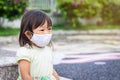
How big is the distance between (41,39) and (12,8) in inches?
391

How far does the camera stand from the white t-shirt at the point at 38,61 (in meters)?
4.02

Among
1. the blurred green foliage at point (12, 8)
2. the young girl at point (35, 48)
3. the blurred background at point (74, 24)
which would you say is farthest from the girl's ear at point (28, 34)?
the blurred green foliage at point (12, 8)

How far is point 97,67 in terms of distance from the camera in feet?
22.8

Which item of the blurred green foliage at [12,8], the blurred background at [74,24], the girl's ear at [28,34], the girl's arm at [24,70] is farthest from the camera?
the blurred green foliage at [12,8]

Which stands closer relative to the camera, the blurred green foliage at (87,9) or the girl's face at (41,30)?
the girl's face at (41,30)

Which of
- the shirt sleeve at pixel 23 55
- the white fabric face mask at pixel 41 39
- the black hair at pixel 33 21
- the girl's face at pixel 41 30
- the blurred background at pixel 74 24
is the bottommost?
the blurred background at pixel 74 24

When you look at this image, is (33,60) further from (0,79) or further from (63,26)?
(63,26)

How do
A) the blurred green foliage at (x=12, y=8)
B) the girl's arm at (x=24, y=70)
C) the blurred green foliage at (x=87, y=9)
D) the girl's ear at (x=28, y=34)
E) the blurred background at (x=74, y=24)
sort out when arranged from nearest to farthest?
the girl's arm at (x=24, y=70) < the girl's ear at (x=28, y=34) < the blurred background at (x=74, y=24) < the blurred green foliage at (x=12, y=8) < the blurred green foliage at (x=87, y=9)

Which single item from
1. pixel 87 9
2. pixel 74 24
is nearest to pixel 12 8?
pixel 74 24

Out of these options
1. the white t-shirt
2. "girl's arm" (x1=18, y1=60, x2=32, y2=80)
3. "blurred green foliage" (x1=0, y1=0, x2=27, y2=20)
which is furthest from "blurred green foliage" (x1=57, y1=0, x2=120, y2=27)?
"girl's arm" (x1=18, y1=60, x2=32, y2=80)

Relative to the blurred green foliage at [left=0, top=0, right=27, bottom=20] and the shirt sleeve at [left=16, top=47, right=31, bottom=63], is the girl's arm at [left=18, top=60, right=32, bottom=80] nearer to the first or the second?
the shirt sleeve at [left=16, top=47, right=31, bottom=63]

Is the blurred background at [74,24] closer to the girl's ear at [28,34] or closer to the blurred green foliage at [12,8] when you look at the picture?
the blurred green foliage at [12,8]

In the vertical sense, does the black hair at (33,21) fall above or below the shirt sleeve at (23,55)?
above

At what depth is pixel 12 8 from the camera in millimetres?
13734
